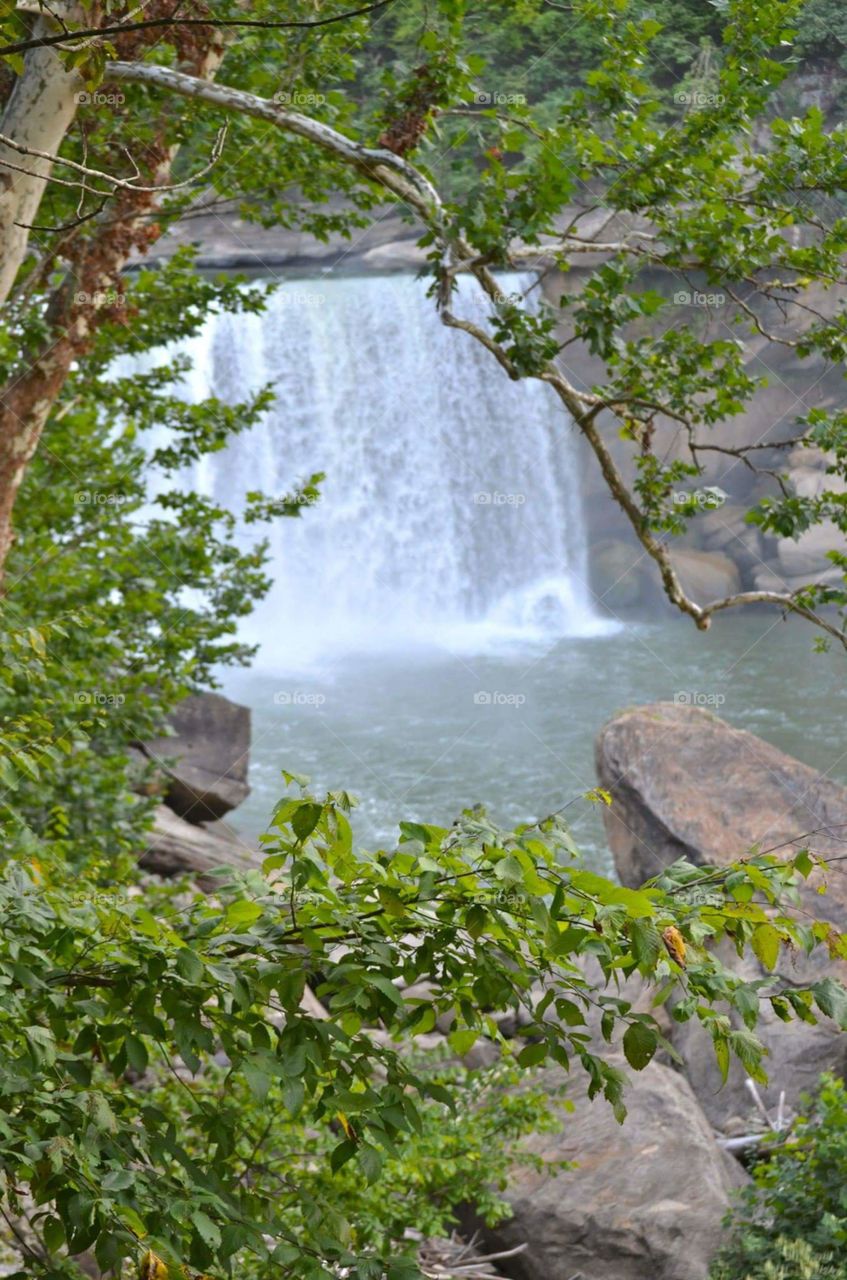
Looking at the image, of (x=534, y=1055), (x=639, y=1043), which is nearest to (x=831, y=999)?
(x=639, y=1043)

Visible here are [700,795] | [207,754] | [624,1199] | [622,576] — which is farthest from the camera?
[622,576]

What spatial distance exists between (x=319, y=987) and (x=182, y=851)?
21.8 feet

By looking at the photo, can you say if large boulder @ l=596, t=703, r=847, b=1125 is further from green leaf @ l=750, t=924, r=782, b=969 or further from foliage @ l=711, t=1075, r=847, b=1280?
green leaf @ l=750, t=924, r=782, b=969

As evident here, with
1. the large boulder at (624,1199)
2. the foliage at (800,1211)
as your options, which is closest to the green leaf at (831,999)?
the foliage at (800,1211)

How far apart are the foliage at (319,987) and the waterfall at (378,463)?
Answer: 624 inches

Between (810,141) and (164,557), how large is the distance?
12.6 ft

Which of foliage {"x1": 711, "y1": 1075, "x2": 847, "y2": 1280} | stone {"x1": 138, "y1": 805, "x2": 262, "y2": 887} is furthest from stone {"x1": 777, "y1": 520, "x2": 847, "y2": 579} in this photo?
foliage {"x1": 711, "y1": 1075, "x2": 847, "y2": 1280}

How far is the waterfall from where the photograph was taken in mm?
18156

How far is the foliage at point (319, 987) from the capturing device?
1.57 metres

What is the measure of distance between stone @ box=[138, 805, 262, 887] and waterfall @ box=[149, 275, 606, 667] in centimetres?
904

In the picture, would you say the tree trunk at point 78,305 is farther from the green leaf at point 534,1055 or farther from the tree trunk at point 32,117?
the green leaf at point 534,1055

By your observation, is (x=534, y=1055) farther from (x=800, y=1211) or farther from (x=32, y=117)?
(x=800, y=1211)

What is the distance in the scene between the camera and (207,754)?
10.2 metres

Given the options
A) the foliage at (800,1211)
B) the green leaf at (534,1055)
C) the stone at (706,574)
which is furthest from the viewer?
the stone at (706,574)
